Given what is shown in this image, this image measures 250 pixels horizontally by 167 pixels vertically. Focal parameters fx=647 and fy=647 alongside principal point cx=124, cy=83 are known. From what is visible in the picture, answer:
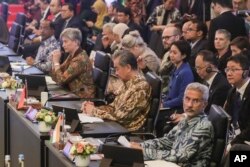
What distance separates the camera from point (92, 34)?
10508 millimetres

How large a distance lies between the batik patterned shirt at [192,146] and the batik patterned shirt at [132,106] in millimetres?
898

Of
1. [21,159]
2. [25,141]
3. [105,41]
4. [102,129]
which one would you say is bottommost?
[21,159]

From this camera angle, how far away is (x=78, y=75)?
6.63 metres

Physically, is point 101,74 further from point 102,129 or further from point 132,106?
point 102,129

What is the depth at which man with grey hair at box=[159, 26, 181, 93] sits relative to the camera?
679 cm

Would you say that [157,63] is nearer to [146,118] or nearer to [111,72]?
[111,72]

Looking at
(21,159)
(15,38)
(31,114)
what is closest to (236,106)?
(31,114)

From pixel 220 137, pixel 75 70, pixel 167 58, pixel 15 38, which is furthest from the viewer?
pixel 15 38

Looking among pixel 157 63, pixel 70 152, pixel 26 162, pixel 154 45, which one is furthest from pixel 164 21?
pixel 70 152

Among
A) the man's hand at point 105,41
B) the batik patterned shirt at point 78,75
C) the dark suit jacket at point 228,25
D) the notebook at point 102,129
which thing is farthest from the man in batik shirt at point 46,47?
the notebook at point 102,129

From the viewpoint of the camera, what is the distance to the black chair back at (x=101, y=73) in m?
6.56

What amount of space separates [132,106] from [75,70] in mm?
1517

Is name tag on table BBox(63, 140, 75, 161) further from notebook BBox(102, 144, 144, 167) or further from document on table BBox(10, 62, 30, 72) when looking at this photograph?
document on table BBox(10, 62, 30, 72)

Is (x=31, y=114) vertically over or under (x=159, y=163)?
over
